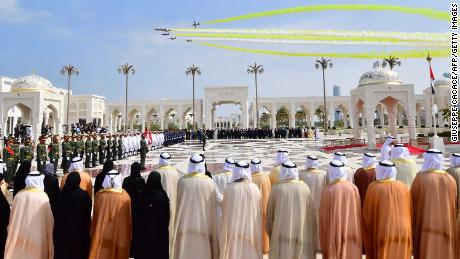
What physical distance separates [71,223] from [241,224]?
1.78 m

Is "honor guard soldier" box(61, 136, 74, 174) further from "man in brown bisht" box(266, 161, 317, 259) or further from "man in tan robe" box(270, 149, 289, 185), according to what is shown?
"man in brown bisht" box(266, 161, 317, 259)

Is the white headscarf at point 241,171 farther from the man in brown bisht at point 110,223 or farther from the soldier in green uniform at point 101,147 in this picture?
the soldier in green uniform at point 101,147

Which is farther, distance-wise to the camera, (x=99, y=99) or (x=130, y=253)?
(x=99, y=99)

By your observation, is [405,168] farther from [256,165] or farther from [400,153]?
[256,165]

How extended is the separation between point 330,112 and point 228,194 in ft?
155

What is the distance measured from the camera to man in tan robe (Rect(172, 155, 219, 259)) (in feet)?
11.5

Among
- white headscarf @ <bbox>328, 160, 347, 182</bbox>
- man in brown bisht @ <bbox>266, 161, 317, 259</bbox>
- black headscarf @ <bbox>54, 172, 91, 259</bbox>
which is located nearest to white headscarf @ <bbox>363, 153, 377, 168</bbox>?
white headscarf @ <bbox>328, 160, 347, 182</bbox>

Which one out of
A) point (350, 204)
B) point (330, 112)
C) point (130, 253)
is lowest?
point (130, 253)

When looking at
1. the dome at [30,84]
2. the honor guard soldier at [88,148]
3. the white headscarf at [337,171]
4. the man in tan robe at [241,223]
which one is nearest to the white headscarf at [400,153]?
the white headscarf at [337,171]

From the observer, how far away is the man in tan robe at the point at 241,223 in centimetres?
341

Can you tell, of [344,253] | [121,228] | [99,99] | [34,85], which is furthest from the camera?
[99,99]

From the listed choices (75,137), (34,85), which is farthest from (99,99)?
(75,137)

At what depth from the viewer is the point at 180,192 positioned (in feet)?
11.9

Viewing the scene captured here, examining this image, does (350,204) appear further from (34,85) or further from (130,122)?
(130,122)
